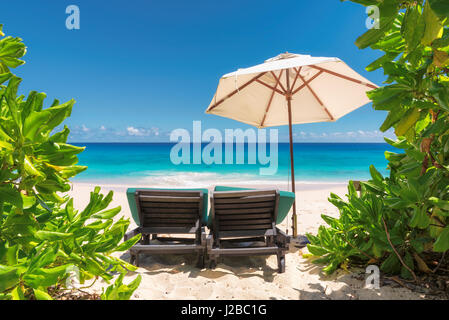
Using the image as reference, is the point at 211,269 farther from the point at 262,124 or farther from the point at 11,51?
the point at 262,124

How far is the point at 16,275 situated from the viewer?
2.83 ft

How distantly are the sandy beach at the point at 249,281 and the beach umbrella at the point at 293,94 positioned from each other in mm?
1209

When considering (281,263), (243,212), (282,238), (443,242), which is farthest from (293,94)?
(443,242)

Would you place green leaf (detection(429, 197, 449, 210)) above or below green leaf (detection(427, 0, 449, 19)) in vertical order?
below

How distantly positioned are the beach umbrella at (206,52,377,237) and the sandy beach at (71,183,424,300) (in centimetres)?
121

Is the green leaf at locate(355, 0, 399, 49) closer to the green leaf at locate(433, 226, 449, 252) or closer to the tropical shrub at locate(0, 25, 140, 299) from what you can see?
the green leaf at locate(433, 226, 449, 252)

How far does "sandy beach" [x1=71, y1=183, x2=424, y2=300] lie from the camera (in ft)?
7.32

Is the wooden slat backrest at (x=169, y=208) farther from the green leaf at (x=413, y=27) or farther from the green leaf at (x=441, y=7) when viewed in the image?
the green leaf at (x=441, y=7)

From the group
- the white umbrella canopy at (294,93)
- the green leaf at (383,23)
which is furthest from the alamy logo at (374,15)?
the white umbrella canopy at (294,93)

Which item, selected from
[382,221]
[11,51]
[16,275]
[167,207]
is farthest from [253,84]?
[16,275]

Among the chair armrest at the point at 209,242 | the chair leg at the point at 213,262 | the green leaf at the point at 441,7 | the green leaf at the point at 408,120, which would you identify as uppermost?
the green leaf at the point at 441,7

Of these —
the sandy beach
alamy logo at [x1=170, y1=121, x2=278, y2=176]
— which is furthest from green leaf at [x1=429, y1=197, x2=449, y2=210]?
alamy logo at [x1=170, y1=121, x2=278, y2=176]

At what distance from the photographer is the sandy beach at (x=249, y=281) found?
223 cm

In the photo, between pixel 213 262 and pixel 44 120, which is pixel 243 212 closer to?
pixel 213 262
